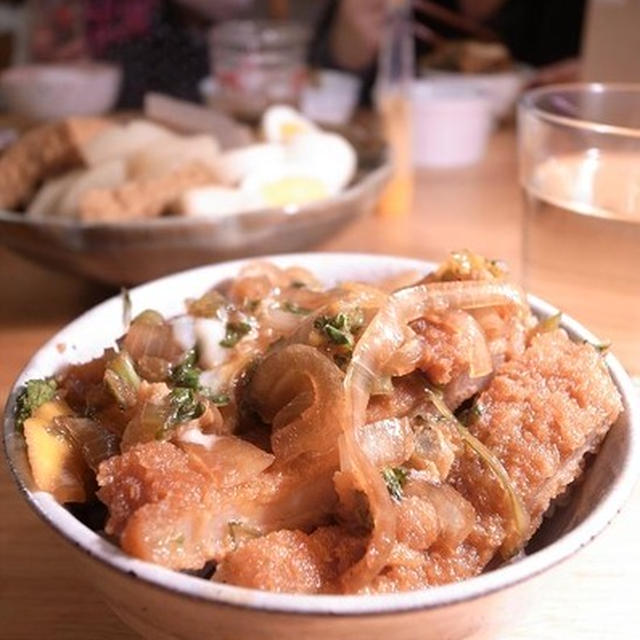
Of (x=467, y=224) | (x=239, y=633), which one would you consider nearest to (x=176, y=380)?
(x=239, y=633)

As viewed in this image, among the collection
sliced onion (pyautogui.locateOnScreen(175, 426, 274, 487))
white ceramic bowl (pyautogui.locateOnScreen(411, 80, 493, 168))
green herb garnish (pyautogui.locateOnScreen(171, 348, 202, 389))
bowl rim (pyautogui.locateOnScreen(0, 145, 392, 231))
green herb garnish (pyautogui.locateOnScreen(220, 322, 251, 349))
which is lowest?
white ceramic bowl (pyautogui.locateOnScreen(411, 80, 493, 168))

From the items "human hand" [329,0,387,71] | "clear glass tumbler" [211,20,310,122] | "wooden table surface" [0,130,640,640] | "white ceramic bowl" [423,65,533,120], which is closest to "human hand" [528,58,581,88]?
"white ceramic bowl" [423,65,533,120]

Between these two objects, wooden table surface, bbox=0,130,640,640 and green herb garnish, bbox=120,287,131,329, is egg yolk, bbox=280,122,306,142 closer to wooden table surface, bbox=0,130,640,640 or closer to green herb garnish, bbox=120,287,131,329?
wooden table surface, bbox=0,130,640,640

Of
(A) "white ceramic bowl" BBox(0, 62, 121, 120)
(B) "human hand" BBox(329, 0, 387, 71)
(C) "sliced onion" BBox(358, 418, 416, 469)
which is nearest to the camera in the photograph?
(C) "sliced onion" BBox(358, 418, 416, 469)

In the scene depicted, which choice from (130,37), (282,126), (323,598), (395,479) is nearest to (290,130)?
(282,126)

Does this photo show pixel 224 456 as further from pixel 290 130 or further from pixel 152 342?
pixel 290 130

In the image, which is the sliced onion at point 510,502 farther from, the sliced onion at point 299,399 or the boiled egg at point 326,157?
the boiled egg at point 326,157
